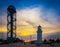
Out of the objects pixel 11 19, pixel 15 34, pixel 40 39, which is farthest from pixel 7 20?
pixel 40 39

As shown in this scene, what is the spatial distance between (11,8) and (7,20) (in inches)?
335

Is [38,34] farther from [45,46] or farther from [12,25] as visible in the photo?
[12,25]

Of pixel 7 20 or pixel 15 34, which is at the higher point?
pixel 7 20

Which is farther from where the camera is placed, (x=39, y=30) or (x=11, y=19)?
(x=11, y=19)

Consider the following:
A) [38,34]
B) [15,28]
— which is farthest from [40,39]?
[15,28]

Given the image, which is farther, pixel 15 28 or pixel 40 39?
pixel 15 28

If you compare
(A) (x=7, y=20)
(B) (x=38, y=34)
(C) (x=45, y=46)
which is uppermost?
(A) (x=7, y=20)

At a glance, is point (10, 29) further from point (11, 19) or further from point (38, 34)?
point (38, 34)

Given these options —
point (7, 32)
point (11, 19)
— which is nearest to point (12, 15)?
point (11, 19)

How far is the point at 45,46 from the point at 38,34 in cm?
363

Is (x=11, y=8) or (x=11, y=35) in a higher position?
(x=11, y=8)

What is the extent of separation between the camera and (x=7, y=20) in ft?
372

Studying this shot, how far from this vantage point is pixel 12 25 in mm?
110875

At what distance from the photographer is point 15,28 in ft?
363
